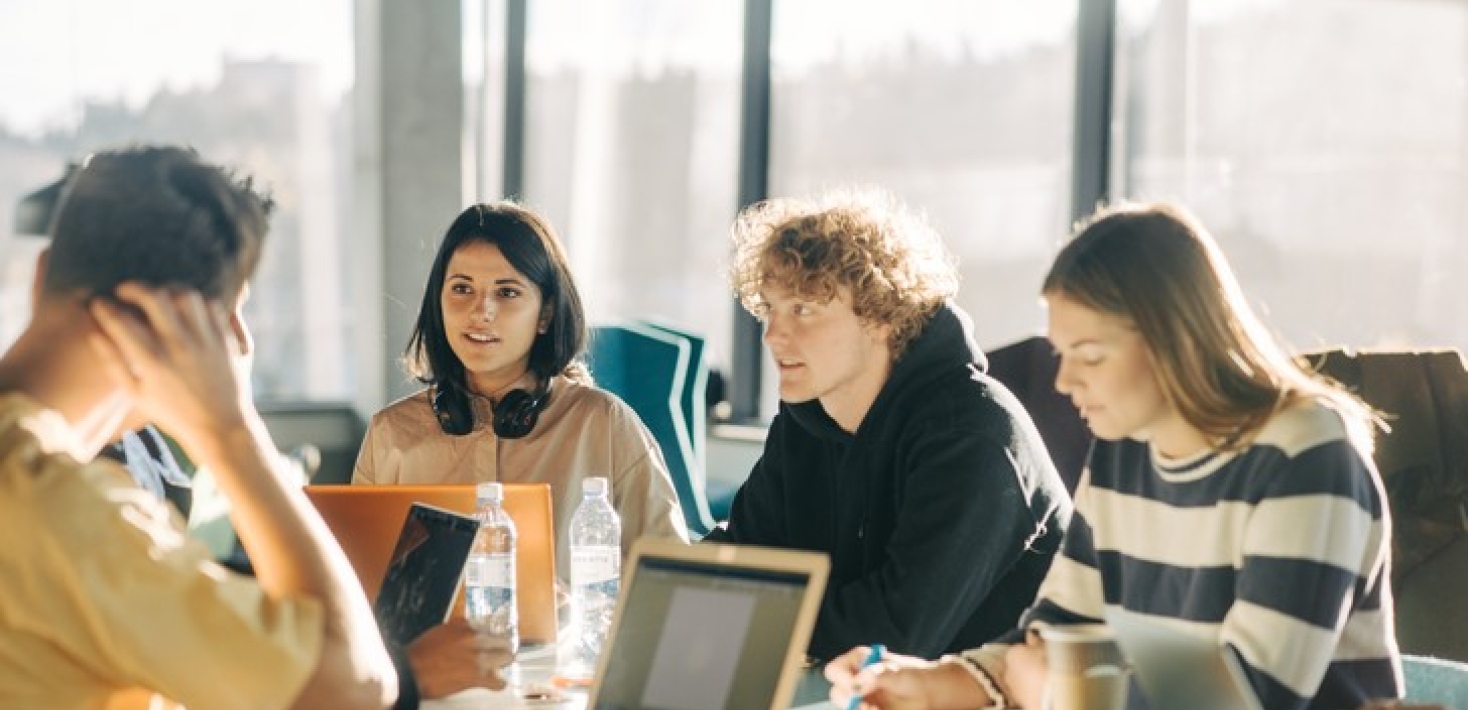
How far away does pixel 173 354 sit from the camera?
1470mm

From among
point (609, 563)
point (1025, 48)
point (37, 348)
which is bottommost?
point (609, 563)

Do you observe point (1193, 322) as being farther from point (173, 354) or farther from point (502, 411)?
point (502, 411)

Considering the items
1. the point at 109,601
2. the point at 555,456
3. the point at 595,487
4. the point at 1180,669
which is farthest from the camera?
the point at 555,456

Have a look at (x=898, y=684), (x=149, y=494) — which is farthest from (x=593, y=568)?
(x=149, y=494)

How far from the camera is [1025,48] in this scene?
5621 millimetres

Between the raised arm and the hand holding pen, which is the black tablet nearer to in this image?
the hand holding pen

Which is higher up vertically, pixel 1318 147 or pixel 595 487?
pixel 1318 147

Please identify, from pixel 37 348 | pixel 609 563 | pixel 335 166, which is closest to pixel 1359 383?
pixel 609 563

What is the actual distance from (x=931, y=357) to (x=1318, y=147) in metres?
2.74

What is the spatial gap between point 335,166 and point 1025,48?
3.17 m

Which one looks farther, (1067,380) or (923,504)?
(923,504)

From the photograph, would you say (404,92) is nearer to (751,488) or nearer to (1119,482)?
(751,488)

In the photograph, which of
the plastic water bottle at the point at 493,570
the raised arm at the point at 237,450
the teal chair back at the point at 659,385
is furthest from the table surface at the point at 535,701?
the teal chair back at the point at 659,385

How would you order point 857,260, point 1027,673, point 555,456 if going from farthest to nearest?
1. point 555,456
2. point 857,260
3. point 1027,673
